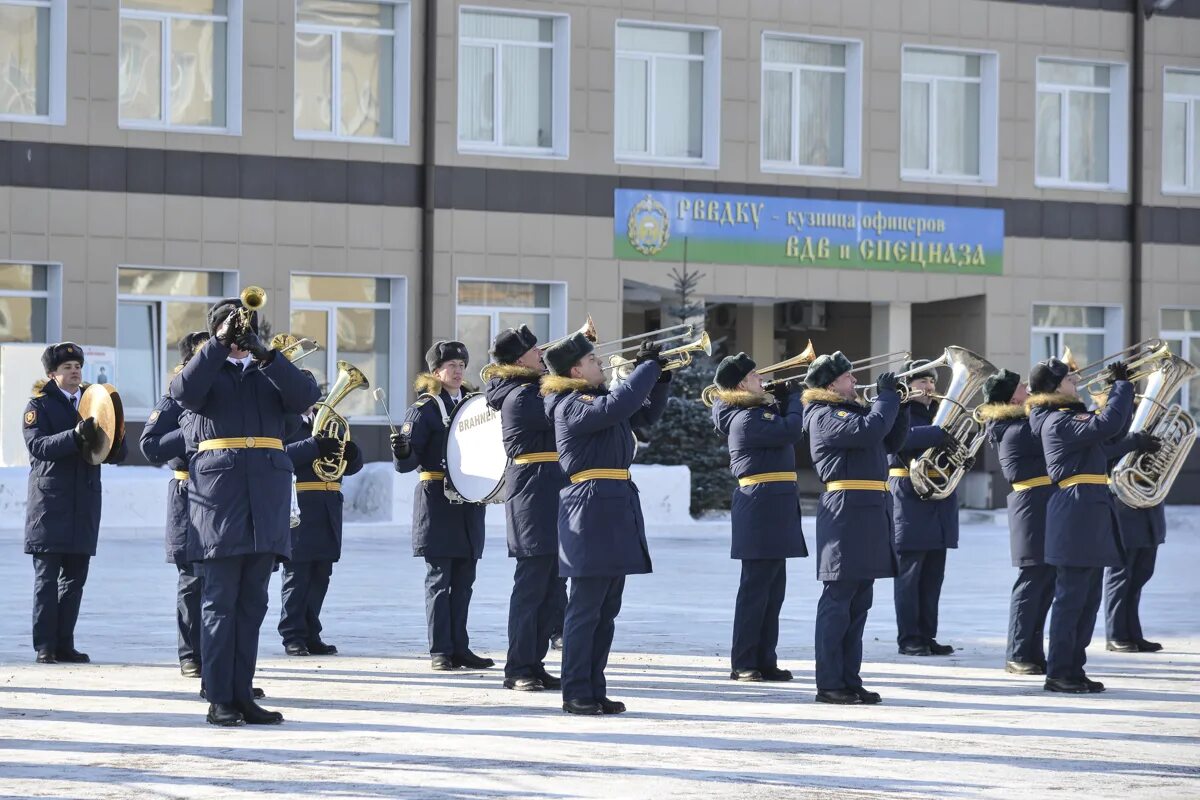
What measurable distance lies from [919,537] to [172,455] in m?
5.04

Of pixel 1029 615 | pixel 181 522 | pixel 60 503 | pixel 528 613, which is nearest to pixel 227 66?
pixel 60 503

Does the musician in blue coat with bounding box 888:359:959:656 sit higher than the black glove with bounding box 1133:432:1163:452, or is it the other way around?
the black glove with bounding box 1133:432:1163:452

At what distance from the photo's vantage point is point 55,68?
26.1 metres

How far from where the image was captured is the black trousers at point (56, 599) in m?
12.4

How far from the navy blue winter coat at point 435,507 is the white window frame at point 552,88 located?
630 inches

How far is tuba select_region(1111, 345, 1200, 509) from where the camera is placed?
13.2 meters

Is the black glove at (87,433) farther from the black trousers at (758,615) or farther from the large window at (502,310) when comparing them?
the large window at (502,310)

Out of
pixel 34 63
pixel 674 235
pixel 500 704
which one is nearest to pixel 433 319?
pixel 674 235

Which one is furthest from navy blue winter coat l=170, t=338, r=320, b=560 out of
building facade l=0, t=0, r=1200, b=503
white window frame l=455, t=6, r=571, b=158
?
white window frame l=455, t=6, r=571, b=158

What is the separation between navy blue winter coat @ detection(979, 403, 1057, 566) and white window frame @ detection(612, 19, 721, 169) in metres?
17.0

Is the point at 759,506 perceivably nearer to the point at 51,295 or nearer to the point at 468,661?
the point at 468,661

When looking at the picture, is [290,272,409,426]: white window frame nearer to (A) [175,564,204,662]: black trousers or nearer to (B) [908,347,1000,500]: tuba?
(B) [908,347,1000,500]: tuba

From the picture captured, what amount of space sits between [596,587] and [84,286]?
17.2 metres

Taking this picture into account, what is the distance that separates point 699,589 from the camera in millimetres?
18000
